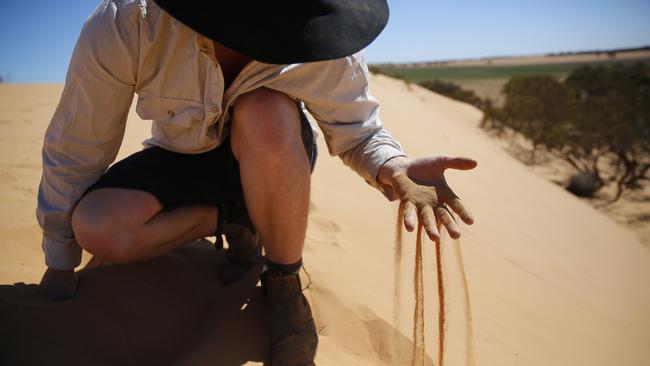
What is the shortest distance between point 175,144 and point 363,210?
1511 mm

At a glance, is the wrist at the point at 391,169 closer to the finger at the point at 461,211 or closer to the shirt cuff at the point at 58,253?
the finger at the point at 461,211

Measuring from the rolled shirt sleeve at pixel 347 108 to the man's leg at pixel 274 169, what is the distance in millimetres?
101

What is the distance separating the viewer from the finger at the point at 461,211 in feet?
3.59

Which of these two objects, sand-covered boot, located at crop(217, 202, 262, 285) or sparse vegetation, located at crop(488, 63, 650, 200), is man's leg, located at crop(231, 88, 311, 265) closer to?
sand-covered boot, located at crop(217, 202, 262, 285)

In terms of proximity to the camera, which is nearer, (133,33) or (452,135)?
(133,33)

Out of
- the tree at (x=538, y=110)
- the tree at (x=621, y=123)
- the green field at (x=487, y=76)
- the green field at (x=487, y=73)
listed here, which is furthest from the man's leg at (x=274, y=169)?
the green field at (x=487, y=73)

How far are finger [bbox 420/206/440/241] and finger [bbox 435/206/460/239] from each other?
18 mm

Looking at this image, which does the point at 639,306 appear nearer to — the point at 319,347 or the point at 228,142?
the point at 319,347

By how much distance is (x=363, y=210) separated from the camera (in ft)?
8.71

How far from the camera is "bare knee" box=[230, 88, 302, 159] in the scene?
1.19 meters

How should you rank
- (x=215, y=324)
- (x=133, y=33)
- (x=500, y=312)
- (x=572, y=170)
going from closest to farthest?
1. (x=133, y=33)
2. (x=215, y=324)
3. (x=500, y=312)
4. (x=572, y=170)

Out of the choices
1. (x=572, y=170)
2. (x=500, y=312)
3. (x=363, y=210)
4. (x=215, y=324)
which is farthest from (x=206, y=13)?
(x=572, y=170)

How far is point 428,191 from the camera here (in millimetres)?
1153

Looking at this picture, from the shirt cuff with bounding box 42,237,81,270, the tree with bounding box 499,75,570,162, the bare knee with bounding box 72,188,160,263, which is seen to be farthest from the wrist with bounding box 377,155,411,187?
the tree with bounding box 499,75,570,162
